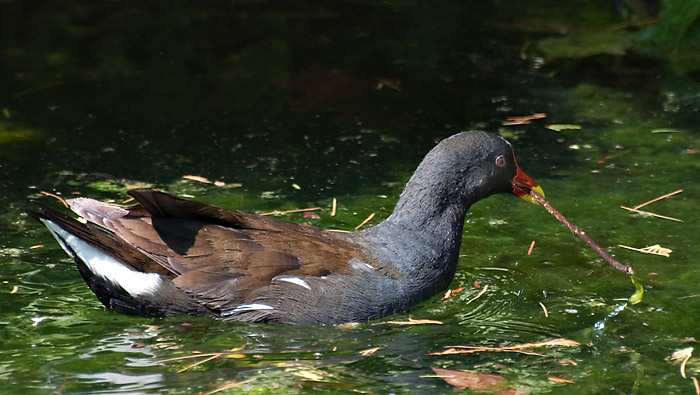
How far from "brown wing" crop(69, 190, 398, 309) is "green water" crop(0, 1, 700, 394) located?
20 centimetres

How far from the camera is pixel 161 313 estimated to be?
14.1 ft

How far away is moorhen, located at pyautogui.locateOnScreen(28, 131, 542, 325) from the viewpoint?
4227 millimetres

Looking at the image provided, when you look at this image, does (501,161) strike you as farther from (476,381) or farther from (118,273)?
(118,273)

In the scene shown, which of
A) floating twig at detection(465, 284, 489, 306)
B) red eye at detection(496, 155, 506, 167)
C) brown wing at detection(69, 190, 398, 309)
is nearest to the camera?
brown wing at detection(69, 190, 398, 309)

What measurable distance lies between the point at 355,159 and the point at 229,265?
2.08m

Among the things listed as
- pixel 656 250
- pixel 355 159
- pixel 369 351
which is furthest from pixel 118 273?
pixel 656 250

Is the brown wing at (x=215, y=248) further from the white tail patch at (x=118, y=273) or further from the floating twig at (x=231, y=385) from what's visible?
the floating twig at (x=231, y=385)

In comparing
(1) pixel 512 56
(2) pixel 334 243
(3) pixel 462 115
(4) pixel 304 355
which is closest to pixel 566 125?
(3) pixel 462 115

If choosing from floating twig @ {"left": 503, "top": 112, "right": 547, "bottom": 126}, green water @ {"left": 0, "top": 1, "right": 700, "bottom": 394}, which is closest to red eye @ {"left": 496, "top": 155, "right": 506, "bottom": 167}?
green water @ {"left": 0, "top": 1, "right": 700, "bottom": 394}

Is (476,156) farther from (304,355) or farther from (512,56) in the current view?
(512,56)

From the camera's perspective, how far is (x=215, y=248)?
4.26 meters

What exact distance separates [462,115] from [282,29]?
7.19 feet

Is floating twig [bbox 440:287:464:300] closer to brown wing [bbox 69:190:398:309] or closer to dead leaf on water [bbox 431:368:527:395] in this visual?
brown wing [bbox 69:190:398:309]

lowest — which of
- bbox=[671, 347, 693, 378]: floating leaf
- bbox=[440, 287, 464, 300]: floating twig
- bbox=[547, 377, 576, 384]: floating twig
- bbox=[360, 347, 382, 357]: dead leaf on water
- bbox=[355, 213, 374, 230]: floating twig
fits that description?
bbox=[671, 347, 693, 378]: floating leaf
